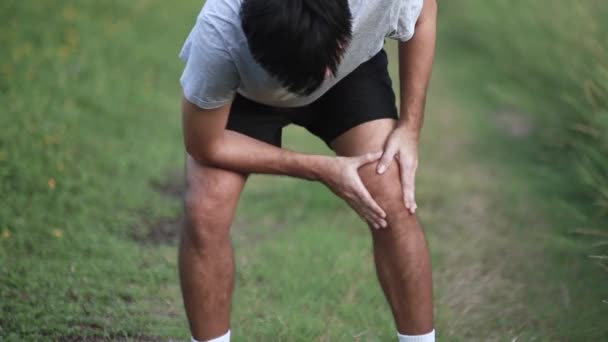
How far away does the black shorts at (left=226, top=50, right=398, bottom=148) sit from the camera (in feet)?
9.02

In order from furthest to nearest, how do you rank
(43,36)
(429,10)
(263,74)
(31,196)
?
1. (43,36)
2. (31,196)
3. (429,10)
4. (263,74)

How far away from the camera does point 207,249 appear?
105 inches

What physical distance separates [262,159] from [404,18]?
61cm

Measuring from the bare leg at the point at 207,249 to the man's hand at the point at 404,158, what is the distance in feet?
1.50

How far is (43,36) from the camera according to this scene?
560 cm

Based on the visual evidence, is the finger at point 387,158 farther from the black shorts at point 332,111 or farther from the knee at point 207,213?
the knee at point 207,213

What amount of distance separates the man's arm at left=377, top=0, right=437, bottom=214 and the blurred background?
0.74 m

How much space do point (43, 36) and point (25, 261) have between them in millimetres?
2448

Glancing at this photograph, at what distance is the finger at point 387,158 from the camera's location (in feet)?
8.66

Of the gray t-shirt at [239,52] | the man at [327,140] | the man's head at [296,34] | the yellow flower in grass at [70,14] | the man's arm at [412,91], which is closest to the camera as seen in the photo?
the man's head at [296,34]

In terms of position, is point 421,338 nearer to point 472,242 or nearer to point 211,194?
point 211,194

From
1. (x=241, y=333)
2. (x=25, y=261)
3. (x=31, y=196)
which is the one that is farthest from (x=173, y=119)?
(x=241, y=333)

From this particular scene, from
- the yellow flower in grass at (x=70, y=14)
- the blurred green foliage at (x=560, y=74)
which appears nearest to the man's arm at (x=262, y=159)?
the blurred green foliage at (x=560, y=74)

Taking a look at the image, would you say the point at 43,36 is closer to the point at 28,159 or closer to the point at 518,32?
the point at 28,159
